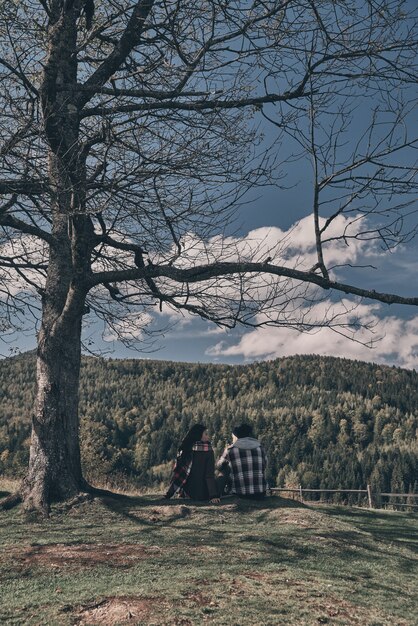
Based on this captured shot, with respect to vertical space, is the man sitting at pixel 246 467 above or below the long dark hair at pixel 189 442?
below

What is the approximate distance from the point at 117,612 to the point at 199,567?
1.42 meters

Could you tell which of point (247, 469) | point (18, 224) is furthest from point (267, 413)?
point (18, 224)

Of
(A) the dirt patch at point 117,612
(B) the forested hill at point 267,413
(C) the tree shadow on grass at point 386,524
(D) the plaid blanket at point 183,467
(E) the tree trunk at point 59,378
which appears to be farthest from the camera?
(B) the forested hill at point 267,413

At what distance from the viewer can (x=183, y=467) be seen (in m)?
9.06

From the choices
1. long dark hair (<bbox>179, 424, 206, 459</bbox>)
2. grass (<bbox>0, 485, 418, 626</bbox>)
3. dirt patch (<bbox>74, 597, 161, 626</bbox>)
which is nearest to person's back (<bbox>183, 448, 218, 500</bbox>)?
long dark hair (<bbox>179, 424, 206, 459</bbox>)

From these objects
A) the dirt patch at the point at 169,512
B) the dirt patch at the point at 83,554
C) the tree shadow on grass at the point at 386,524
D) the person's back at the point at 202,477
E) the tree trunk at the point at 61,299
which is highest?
the tree trunk at the point at 61,299

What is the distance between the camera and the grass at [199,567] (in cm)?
431

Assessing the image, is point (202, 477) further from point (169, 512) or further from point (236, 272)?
point (236, 272)

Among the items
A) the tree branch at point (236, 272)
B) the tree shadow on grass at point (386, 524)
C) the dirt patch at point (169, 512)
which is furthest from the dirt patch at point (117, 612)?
the tree branch at point (236, 272)

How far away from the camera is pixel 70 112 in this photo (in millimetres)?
8867

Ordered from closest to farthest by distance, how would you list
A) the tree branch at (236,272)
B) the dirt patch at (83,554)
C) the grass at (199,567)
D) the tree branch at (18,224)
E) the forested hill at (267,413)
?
the grass at (199,567) < the dirt patch at (83,554) < the tree branch at (236,272) < the tree branch at (18,224) < the forested hill at (267,413)

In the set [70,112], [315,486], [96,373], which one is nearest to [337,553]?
[70,112]

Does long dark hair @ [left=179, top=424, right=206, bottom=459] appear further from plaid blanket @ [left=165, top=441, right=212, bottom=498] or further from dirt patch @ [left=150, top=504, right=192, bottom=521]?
dirt patch @ [left=150, top=504, right=192, bottom=521]

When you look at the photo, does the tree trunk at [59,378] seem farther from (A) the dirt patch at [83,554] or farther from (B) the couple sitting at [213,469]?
(A) the dirt patch at [83,554]
